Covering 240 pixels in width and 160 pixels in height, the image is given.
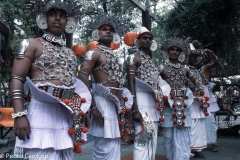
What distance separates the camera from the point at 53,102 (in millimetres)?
2666

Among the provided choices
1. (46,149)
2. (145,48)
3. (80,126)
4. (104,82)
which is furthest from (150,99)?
(46,149)

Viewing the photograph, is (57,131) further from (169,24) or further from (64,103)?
(169,24)

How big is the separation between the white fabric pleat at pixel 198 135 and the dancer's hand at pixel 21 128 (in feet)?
13.3

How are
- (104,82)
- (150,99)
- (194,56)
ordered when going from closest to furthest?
(104,82), (150,99), (194,56)

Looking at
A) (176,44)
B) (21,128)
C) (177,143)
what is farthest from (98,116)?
(176,44)

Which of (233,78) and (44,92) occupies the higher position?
(233,78)

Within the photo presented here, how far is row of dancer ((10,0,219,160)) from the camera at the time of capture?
2.59 m

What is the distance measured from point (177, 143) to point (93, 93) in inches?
75.5

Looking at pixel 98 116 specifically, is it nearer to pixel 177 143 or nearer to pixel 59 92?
pixel 59 92

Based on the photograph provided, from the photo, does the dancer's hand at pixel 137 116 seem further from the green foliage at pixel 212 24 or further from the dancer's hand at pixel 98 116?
the green foliage at pixel 212 24

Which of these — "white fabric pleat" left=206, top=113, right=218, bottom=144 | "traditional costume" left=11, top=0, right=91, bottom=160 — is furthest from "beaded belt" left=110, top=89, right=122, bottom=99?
"white fabric pleat" left=206, top=113, right=218, bottom=144

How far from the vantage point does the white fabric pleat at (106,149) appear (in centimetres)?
344

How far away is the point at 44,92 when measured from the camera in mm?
2541

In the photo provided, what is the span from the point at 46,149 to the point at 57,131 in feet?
0.63
